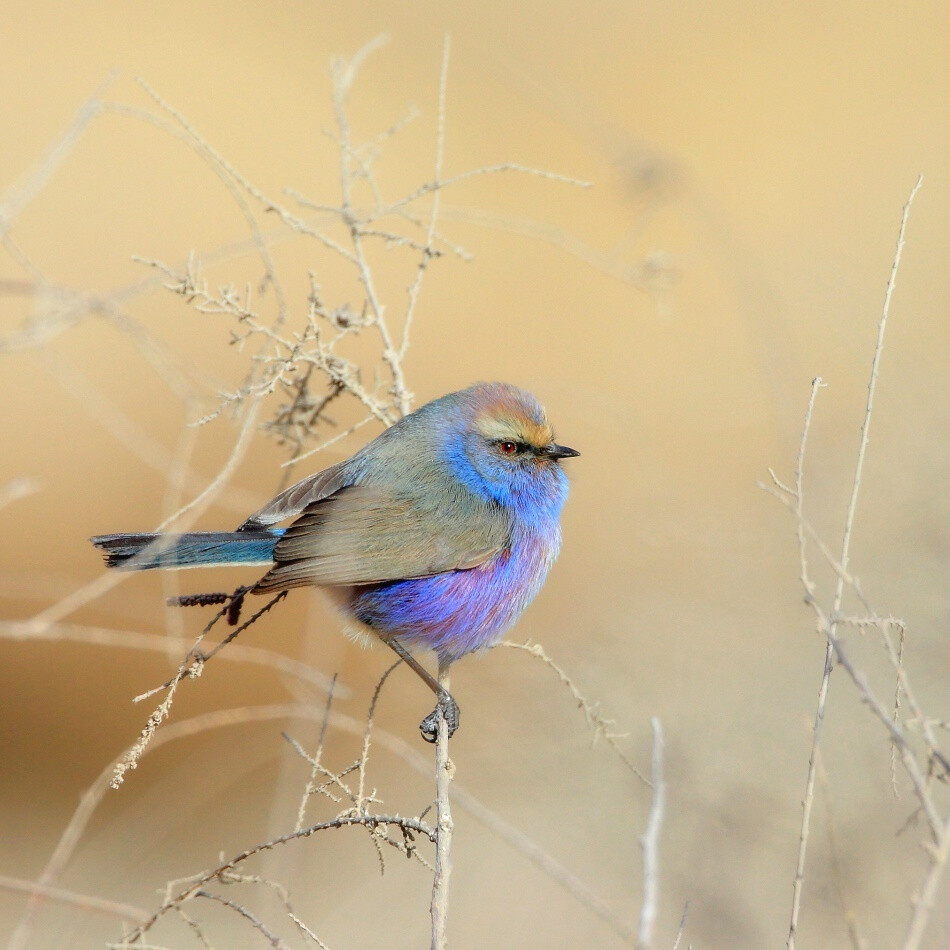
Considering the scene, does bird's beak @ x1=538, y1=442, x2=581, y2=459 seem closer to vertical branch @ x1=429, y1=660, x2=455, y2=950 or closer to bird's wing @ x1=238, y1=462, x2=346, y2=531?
bird's wing @ x1=238, y1=462, x2=346, y2=531

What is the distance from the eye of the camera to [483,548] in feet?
13.3

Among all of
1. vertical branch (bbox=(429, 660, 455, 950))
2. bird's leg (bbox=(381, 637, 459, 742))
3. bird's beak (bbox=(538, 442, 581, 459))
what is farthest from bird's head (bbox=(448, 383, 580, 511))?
vertical branch (bbox=(429, 660, 455, 950))

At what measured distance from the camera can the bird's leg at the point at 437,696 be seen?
3.97 m

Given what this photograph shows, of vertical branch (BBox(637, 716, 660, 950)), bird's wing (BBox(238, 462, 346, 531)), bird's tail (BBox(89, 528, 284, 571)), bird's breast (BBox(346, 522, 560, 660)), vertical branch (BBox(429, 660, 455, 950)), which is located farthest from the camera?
bird's wing (BBox(238, 462, 346, 531))

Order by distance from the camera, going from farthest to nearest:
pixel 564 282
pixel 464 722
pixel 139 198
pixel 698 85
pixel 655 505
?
pixel 698 85 < pixel 564 282 < pixel 139 198 < pixel 655 505 < pixel 464 722

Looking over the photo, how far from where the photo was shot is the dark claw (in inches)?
154

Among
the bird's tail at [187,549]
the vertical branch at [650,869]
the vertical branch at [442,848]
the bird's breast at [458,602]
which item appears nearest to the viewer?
the vertical branch at [650,869]

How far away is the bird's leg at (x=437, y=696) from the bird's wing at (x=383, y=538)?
32 cm

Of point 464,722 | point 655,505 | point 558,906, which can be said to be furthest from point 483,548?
point 655,505

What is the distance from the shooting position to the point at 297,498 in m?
4.29

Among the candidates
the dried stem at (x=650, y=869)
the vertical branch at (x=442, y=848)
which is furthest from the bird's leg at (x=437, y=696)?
the dried stem at (x=650, y=869)

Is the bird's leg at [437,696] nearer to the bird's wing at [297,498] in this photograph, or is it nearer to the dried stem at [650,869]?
the bird's wing at [297,498]

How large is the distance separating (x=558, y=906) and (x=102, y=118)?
9.66 meters

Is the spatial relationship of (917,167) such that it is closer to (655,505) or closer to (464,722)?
(655,505)
